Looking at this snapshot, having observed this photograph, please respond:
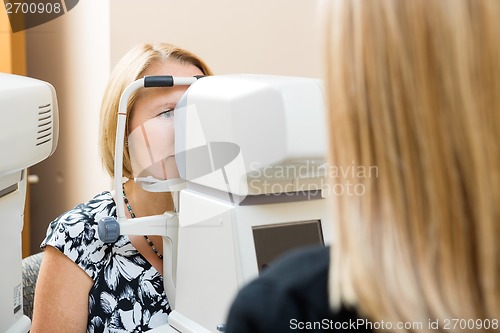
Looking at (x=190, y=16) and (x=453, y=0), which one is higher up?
(x=190, y=16)

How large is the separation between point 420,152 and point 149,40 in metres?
1.96

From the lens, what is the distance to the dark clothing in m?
0.59

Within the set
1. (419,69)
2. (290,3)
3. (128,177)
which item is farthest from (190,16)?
(419,69)

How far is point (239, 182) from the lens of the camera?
1051mm

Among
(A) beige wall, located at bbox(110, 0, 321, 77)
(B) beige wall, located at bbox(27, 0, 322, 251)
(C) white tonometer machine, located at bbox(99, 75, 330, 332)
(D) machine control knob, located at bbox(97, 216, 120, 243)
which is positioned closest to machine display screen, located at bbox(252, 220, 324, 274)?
(C) white tonometer machine, located at bbox(99, 75, 330, 332)

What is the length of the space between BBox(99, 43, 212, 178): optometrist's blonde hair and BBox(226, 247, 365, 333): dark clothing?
83 centimetres

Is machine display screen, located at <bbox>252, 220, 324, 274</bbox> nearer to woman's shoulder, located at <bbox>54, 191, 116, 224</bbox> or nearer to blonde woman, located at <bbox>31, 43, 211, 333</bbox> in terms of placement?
blonde woman, located at <bbox>31, 43, 211, 333</bbox>

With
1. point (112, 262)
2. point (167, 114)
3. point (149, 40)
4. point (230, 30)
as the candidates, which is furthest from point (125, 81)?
point (230, 30)

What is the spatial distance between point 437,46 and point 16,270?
884 millimetres

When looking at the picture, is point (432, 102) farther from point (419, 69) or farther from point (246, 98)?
point (246, 98)

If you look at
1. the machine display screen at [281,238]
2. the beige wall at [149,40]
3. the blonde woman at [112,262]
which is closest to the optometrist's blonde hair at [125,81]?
the blonde woman at [112,262]

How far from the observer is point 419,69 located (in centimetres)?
58

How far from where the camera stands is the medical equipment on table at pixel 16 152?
100cm

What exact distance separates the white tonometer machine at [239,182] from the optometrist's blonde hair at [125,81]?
163 millimetres
